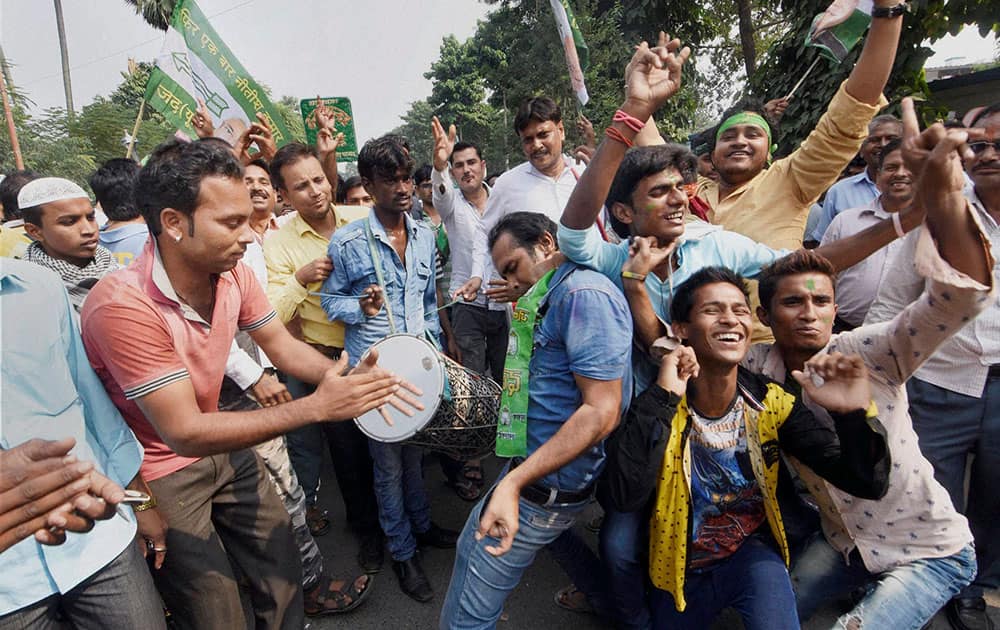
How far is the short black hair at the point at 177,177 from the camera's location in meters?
1.82

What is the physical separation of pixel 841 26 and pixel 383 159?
235cm

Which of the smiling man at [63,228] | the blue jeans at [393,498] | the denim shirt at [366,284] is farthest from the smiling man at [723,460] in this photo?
the smiling man at [63,228]

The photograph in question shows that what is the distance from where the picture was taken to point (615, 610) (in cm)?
237

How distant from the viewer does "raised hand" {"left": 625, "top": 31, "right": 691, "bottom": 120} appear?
6.38 feet

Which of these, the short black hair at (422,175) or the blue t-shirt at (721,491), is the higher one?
the short black hair at (422,175)

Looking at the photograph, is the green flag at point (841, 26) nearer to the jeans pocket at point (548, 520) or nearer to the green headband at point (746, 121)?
the green headband at point (746, 121)

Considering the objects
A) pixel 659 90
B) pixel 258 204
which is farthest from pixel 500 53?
pixel 659 90

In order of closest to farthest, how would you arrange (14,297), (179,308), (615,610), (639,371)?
(14,297) < (179,308) < (639,371) < (615,610)

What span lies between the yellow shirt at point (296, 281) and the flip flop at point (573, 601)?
1799mm

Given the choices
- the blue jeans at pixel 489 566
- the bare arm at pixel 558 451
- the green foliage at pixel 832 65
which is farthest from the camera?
the green foliage at pixel 832 65

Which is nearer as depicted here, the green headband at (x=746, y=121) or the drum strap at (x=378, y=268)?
the green headband at (x=746, y=121)

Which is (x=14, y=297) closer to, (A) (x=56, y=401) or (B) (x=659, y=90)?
(A) (x=56, y=401)

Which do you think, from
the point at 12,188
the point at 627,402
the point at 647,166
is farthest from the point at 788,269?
the point at 12,188

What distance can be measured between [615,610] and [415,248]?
2.11 meters
